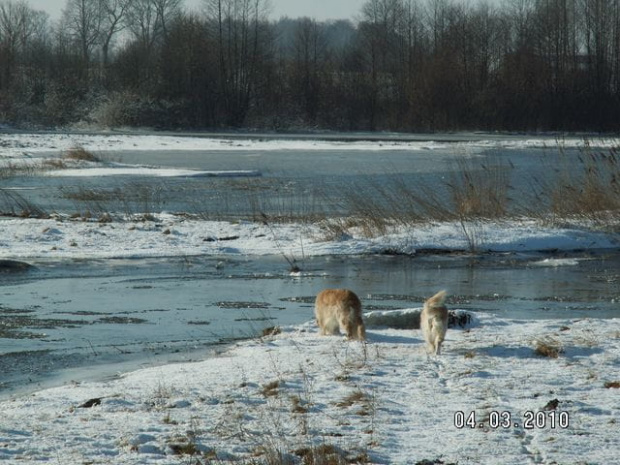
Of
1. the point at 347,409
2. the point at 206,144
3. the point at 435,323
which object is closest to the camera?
the point at 347,409

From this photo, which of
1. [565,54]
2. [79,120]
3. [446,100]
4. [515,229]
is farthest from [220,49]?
[515,229]

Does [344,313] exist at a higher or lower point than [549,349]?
higher

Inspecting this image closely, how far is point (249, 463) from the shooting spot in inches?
200

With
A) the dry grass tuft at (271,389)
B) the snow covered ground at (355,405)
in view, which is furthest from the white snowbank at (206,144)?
the dry grass tuft at (271,389)

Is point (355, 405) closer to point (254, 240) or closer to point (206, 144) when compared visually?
point (254, 240)

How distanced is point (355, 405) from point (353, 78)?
2450 inches

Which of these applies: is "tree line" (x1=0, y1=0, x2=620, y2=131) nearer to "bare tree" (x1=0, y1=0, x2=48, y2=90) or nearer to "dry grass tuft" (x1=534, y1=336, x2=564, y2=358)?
"bare tree" (x1=0, y1=0, x2=48, y2=90)

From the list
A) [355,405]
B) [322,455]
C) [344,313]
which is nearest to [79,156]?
[344,313]

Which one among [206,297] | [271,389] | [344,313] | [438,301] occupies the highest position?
[438,301]

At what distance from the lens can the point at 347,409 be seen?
6.07m

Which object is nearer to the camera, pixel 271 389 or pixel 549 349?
pixel 271 389

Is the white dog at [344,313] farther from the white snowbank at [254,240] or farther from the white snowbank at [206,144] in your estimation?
the white snowbank at [206,144]

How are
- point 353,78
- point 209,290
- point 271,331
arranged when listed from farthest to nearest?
point 353,78
point 209,290
point 271,331

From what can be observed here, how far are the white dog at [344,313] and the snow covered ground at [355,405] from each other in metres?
0.12
